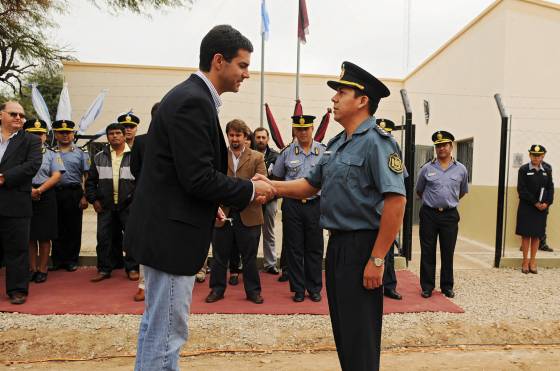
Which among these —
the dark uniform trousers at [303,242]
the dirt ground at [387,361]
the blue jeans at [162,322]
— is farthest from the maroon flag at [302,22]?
the blue jeans at [162,322]

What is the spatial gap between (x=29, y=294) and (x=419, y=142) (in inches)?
440

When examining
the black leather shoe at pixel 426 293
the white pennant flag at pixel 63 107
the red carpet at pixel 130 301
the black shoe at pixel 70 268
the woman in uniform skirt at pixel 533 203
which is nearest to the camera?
the red carpet at pixel 130 301

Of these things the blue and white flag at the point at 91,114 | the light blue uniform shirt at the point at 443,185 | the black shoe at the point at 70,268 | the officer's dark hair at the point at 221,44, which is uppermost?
the blue and white flag at the point at 91,114

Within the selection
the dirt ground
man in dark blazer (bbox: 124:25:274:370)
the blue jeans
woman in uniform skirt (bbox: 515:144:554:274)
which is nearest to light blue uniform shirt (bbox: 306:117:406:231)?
man in dark blazer (bbox: 124:25:274:370)

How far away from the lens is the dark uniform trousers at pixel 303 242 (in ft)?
16.7

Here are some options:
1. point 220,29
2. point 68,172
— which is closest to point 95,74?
point 68,172

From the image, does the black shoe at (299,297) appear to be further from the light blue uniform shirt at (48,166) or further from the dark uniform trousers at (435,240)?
the light blue uniform shirt at (48,166)

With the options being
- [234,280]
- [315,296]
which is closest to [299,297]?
[315,296]

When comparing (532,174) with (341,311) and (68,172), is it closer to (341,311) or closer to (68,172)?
(341,311)

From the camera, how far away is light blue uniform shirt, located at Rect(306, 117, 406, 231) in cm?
239

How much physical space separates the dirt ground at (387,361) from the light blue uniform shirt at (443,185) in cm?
185

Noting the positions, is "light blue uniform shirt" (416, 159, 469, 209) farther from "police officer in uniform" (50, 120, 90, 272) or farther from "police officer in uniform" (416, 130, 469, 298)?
"police officer in uniform" (50, 120, 90, 272)

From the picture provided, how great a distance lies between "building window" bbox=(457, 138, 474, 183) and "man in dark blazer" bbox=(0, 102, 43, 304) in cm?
877

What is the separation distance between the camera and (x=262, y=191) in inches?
100
